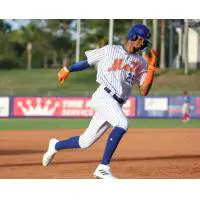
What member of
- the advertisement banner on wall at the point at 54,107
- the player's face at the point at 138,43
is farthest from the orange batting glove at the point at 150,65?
the advertisement banner on wall at the point at 54,107

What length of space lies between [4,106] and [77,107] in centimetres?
324

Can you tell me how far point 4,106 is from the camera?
31281mm

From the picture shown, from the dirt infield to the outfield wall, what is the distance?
11.4 meters

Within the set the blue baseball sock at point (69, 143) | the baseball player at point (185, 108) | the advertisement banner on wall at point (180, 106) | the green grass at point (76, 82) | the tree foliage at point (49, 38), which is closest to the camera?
the blue baseball sock at point (69, 143)

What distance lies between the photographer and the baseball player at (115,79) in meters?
8.34

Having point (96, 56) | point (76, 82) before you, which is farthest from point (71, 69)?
point (76, 82)

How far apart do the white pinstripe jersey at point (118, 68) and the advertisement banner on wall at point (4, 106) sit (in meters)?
22.9

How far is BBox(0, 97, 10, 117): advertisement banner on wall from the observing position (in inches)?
1225

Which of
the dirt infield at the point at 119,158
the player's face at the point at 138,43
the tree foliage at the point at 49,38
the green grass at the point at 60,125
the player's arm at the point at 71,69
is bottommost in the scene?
the dirt infield at the point at 119,158

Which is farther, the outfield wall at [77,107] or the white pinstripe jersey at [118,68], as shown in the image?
the outfield wall at [77,107]

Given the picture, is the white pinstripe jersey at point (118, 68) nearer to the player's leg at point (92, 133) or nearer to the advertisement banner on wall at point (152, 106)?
the player's leg at point (92, 133)

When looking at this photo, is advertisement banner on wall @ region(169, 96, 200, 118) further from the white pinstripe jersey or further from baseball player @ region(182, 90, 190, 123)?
the white pinstripe jersey

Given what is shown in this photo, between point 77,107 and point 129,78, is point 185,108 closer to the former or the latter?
point 77,107

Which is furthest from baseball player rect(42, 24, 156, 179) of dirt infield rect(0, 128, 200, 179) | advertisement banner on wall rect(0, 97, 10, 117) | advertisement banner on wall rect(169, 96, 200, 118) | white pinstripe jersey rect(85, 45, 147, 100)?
advertisement banner on wall rect(169, 96, 200, 118)
